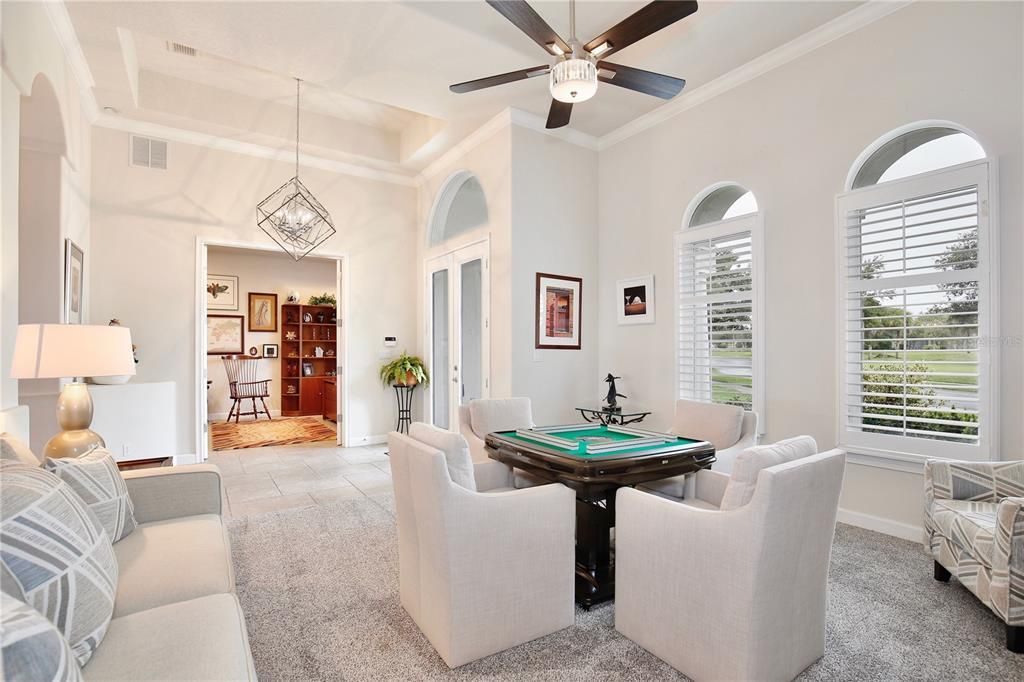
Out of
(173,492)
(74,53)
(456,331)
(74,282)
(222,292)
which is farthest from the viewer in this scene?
(222,292)

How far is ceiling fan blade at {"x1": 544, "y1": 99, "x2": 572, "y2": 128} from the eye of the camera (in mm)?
3369

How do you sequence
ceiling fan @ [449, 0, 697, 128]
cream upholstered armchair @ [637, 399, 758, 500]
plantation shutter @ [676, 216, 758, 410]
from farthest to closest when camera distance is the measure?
plantation shutter @ [676, 216, 758, 410] < cream upholstered armchair @ [637, 399, 758, 500] < ceiling fan @ [449, 0, 697, 128]

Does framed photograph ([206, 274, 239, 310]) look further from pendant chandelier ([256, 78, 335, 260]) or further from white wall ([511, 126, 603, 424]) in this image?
white wall ([511, 126, 603, 424])

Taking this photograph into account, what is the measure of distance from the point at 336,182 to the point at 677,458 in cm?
544

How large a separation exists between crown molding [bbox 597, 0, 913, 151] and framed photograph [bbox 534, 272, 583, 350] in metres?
A: 1.57

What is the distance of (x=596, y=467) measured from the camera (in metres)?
2.20

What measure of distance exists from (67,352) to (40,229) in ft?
6.67

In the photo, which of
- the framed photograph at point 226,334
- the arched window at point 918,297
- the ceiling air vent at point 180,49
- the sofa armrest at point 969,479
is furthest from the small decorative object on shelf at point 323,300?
the sofa armrest at point 969,479

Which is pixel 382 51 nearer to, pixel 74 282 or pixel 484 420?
pixel 484 420

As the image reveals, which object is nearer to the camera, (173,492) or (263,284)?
(173,492)

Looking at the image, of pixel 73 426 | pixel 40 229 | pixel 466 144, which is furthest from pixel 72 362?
pixel 466 144

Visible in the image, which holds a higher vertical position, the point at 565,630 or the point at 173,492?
the point at 173,492

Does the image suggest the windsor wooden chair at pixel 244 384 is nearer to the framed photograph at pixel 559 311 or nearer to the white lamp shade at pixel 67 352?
the framed photograph at pixel 559 311

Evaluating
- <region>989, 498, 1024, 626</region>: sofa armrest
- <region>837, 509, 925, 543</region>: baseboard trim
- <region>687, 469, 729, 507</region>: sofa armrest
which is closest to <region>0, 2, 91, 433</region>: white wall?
<region>687, 469, 729, 507</region>: sofa armrest
